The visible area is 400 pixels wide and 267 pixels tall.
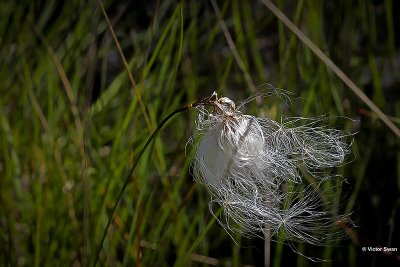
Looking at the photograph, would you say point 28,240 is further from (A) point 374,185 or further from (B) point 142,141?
(A) point 374,185

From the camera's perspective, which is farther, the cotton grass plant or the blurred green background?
the blurred green background

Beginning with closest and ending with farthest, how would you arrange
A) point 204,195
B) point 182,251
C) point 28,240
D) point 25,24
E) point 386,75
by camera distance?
point 182,251 < point 28,240 < point 204,195 < point 25,24 < point 386,75

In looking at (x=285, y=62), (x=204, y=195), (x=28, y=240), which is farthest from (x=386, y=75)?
(x=28, y=240)

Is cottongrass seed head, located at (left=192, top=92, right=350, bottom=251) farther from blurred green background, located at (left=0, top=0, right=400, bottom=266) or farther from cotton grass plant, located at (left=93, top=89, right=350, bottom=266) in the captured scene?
blurred green background, located at (left=0, top=0, right=400, bottom=266)

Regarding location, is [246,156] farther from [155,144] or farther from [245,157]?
[155,144]

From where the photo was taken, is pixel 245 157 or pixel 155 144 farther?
pixel 155 144

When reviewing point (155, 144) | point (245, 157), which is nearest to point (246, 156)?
point (245, 157)

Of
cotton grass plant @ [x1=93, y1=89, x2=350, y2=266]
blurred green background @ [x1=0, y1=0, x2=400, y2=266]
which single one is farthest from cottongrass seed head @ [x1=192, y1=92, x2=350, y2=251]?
blurred green background @ [x1=0, y1=0, x2=400, y2=266]

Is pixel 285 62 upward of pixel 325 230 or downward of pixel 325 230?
upward
